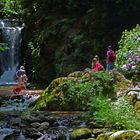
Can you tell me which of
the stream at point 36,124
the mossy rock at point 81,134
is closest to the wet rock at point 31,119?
the stream at point 36,124

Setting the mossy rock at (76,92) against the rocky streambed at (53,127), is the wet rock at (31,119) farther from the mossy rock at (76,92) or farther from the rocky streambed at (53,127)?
the mossy rock at (76,92)

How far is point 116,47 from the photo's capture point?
27000 mm

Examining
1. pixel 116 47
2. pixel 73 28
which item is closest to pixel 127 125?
pixel 116 47

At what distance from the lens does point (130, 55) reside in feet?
62.0

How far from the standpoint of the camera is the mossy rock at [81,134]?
11923 mm

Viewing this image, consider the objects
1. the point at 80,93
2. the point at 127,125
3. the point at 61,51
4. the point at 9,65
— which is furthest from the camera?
the point at 9,65

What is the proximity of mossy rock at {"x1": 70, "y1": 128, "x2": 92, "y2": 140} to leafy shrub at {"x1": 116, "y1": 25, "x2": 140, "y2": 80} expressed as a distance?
21.8ft

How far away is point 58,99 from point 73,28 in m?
13.4

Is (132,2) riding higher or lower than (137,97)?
higher

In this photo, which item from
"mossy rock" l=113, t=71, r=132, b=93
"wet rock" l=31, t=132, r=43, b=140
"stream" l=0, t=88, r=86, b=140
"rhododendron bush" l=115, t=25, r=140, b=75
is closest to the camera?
"wet rock" l=31, t=132, r=43, b=140


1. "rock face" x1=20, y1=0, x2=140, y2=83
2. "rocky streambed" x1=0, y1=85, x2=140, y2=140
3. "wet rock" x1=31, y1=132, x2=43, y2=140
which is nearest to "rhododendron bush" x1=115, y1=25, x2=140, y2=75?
"rocky streambed" x1=0, y1=85, x2=140, y2=140

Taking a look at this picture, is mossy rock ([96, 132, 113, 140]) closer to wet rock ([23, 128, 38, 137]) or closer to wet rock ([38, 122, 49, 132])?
wet rock ([23, 128, 38, 137])

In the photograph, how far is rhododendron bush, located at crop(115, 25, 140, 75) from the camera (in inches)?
726

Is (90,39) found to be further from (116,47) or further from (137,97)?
(137,97)
